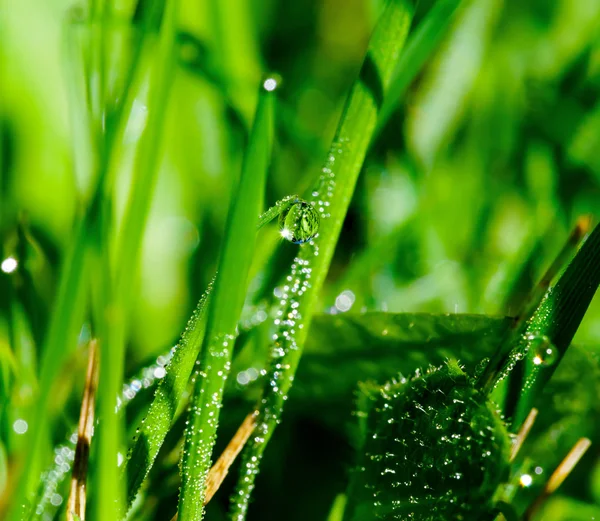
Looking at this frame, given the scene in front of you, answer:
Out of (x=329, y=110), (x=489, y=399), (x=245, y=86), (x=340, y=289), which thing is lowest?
(x=489, y=399)

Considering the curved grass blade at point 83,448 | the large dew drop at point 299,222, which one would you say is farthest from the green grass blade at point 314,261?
the curved grass blade at point 83,448

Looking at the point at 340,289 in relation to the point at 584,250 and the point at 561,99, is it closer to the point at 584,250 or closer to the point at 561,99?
the point at 584,250

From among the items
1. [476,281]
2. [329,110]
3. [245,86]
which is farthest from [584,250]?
[329,110]

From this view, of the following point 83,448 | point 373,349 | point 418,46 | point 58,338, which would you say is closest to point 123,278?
point 58,338

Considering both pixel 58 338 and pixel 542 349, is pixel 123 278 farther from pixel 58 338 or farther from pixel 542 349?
pixel 542 349

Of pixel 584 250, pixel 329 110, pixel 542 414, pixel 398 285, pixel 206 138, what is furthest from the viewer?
pixel 329 110

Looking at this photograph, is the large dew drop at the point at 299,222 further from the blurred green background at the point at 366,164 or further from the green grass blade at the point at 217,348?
the blurred green background at the point at 366,164

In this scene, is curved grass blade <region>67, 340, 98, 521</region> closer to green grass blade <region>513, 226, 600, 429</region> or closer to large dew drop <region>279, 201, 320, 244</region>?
large dew drop <region>279, 201, 320, 244</region>
